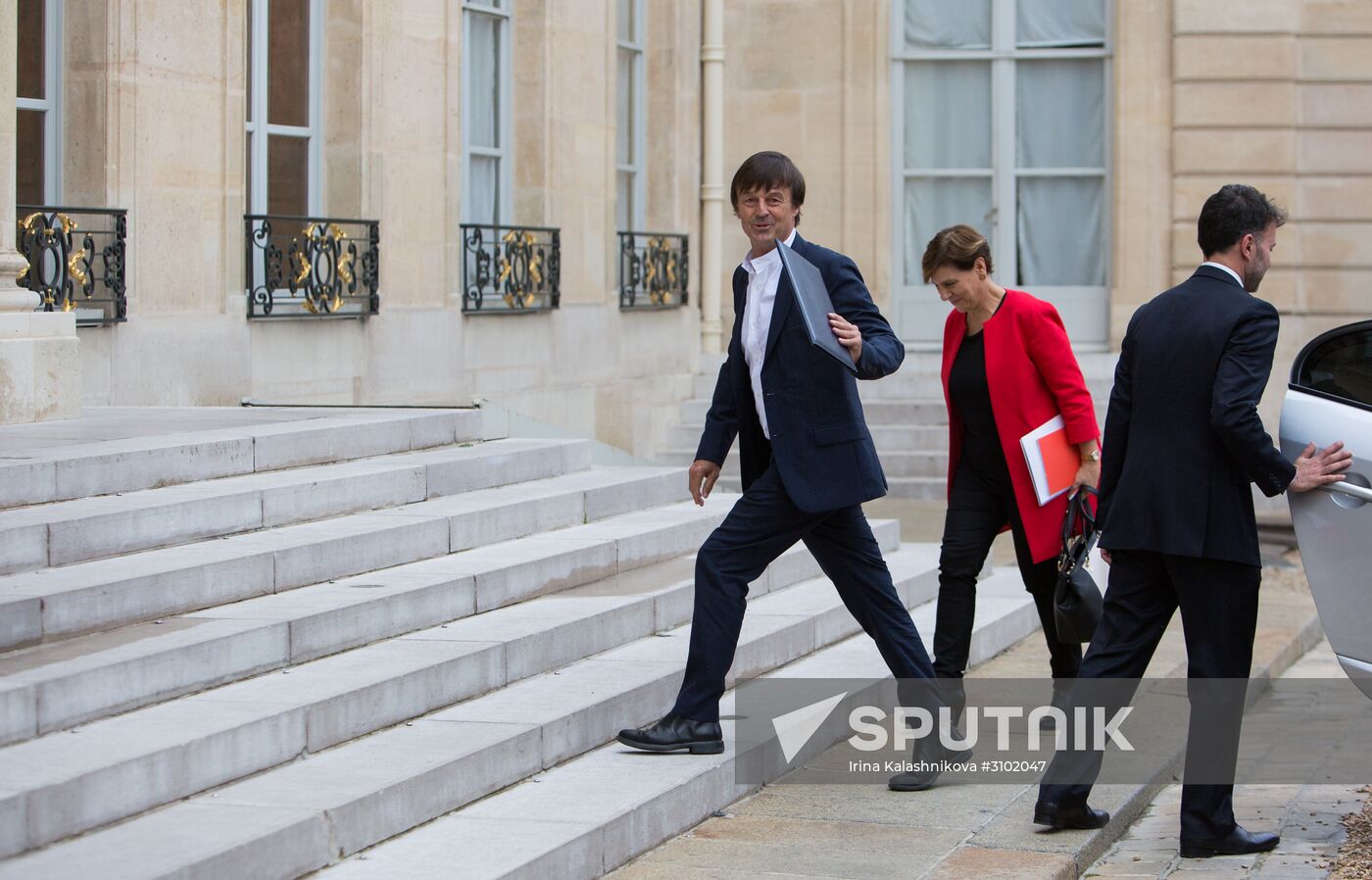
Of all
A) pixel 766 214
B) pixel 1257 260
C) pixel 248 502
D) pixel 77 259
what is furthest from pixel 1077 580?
pixel 77 259

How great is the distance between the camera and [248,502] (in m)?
6.66

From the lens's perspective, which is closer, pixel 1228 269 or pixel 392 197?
pixel 1228 269

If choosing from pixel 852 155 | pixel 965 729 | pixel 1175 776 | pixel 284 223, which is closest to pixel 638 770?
pixel 965 729

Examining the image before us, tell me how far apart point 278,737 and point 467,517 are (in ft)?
7.71

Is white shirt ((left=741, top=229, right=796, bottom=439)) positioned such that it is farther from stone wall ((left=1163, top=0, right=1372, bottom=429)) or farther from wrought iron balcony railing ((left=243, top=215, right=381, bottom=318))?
stone wall ((left=1163, top=0, right=1372, bottom=429))

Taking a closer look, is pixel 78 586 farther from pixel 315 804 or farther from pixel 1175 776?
pixel 1175 776

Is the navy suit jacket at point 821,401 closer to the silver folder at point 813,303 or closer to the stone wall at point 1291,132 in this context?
the silver folder at point 813,303

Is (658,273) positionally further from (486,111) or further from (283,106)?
(283,106)

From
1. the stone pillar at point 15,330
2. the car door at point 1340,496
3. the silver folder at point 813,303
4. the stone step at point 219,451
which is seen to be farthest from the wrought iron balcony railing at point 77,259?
the car door at point 1340,496

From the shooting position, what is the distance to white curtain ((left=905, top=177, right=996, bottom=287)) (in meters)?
17.7

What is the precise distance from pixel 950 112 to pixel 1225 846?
12907 mm

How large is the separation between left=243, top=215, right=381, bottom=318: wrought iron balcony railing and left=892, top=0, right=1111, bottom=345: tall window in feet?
23.7

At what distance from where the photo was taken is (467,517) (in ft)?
24.0

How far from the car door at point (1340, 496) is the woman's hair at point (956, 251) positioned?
3.31ft
